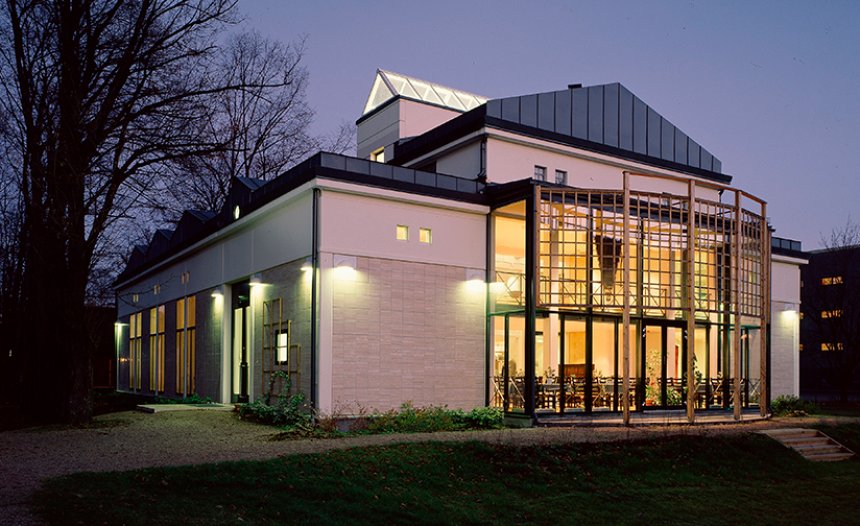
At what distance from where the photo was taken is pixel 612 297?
795 inches

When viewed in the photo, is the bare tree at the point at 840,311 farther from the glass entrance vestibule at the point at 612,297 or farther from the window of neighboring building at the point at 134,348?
the window of neighboring building at the point at 134,348

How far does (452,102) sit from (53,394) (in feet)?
62.7

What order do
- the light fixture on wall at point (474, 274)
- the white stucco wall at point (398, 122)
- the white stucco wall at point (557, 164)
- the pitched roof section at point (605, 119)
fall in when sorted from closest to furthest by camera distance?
1. the light fixture on wall at point (474, 274)
2. the white stucco wall at point (557, 164)
3. the pitched roof section at point (605, 119)
4. the white stucco wall at point (398, 122)

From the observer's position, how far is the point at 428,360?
19.4m

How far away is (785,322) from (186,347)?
22.0 metres

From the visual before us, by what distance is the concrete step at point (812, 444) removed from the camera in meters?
17.5

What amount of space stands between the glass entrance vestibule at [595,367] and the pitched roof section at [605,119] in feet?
20.7

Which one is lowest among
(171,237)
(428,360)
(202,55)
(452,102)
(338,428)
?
(338,428)

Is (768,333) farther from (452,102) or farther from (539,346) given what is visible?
(452,102)

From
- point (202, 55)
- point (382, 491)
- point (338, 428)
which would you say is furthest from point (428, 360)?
point (202, 55)

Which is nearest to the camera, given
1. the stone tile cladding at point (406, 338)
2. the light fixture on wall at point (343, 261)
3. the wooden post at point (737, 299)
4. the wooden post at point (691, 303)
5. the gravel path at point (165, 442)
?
the gravel path at point (165, 442)

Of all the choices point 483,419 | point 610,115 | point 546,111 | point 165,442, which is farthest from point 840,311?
point 165,442

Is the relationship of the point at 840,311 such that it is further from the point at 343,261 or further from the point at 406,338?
the point at 343,261

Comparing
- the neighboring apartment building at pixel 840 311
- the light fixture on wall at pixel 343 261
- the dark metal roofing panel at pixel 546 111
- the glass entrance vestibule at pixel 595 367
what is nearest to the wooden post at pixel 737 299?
the glass entrance vestibule at pixel 595 367
